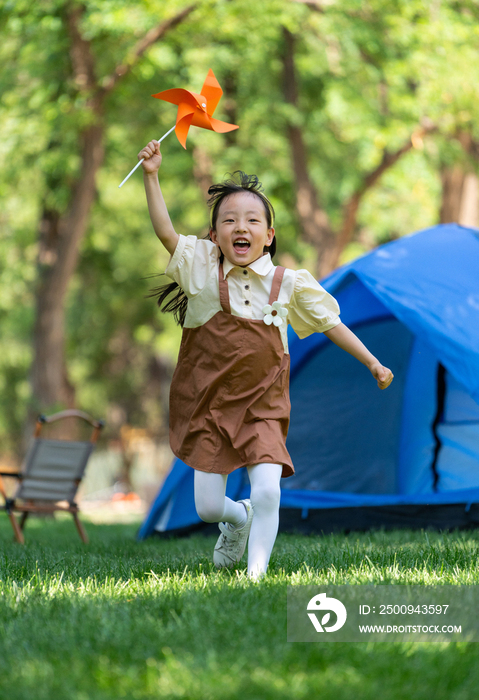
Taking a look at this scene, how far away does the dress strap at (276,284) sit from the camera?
10.7 ft

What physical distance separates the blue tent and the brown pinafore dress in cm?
156

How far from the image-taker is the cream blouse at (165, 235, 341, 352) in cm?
326

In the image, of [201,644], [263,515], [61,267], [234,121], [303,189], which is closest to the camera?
[201,644]

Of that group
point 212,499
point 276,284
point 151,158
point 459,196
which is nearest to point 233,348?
point 276,284

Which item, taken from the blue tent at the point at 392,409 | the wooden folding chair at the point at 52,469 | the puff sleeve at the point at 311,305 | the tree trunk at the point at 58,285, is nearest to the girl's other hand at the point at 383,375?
the puff sleeve at the point at 311,305

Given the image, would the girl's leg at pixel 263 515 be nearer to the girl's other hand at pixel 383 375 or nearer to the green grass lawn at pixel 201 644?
the green grass lawn at pixel 201 644

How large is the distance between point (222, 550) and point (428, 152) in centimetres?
959

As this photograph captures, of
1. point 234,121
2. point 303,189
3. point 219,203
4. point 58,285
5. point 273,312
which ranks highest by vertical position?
point 234,121

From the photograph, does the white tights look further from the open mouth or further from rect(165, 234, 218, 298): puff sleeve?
the open mouth

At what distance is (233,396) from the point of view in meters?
3.17

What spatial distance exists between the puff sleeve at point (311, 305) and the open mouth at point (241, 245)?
0.88 ft

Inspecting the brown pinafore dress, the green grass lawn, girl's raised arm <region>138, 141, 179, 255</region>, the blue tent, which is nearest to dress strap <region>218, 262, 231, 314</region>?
the brown pinafore dress

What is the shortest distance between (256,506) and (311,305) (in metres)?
0.91

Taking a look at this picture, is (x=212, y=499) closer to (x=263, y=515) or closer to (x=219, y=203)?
(x=263, y=515)
